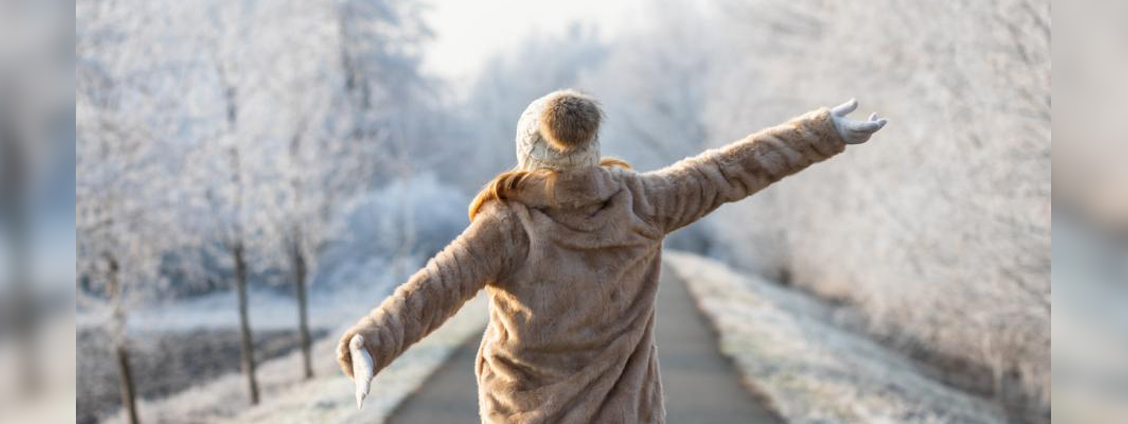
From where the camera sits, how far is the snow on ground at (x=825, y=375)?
9.01m

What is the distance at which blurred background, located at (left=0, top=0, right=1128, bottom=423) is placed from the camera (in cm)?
257

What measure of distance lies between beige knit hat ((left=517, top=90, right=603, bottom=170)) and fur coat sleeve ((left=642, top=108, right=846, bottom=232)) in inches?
9.7

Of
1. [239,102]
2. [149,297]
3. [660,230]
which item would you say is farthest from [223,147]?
[660,230]

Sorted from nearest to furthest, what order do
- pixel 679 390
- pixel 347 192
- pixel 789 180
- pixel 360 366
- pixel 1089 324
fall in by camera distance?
1. pixel 360 366
2. pixel 1089 324
3. pixel 679 390
4. pixel 347 192
5. pixel 789 180

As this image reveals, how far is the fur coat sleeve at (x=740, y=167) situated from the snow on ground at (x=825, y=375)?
5195 mm

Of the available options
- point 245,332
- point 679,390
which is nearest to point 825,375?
point 679,390

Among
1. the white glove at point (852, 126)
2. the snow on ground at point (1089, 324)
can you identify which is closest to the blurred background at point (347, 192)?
the snow on ground at point (1089, 324)

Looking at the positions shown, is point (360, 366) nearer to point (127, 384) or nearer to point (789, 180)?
point (127, 384)

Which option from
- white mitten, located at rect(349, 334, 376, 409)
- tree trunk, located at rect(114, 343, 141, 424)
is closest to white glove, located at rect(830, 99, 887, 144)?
white mitten, located at rect(349, 334, 376, 409)

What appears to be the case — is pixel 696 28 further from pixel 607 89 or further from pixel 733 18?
pixel 733 18

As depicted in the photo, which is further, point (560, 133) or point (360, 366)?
point (560, 133)

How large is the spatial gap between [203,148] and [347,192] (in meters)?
4.27

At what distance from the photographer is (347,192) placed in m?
17.0

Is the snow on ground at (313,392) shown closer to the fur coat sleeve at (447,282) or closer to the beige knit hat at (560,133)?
the fur coat sleeve at (447,282)
